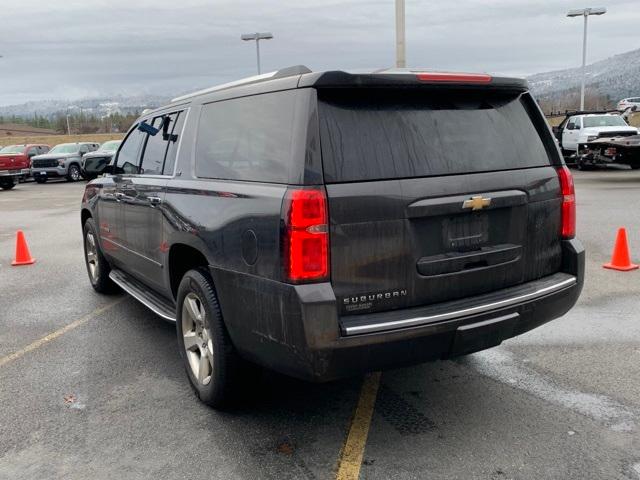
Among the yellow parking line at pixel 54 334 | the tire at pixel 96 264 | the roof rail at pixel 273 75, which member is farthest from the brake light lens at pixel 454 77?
the tire at pixel 96 264

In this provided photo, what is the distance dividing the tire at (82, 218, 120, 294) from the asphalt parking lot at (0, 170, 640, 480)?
2.77ft

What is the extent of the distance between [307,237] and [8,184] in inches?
995

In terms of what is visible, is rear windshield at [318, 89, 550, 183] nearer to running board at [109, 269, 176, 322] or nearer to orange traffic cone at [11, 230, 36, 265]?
running board at [109, 269, 176, 322]

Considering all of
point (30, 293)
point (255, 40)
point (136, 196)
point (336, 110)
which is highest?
point (255, 40)

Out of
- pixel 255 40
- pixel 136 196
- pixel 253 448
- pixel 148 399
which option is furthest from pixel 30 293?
pixel 255 40

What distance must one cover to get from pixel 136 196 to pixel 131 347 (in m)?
1.26

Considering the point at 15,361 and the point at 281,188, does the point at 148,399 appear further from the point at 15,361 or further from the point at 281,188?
the point at 281,188

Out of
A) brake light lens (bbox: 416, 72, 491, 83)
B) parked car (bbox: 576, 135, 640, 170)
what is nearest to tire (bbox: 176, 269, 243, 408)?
brake light lens (bbox: 416, 72, 491, 83)

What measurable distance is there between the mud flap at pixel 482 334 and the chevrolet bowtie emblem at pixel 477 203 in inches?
24.1

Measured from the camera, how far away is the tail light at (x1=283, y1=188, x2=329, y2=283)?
9.67 feet

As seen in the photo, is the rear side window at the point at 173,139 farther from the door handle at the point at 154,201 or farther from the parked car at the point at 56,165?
the parked car at the point at 56,165

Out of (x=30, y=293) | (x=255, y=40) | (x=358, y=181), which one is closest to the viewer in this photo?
(x=358, y=181)

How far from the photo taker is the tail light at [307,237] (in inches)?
116

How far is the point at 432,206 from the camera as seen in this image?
3.17 metres
